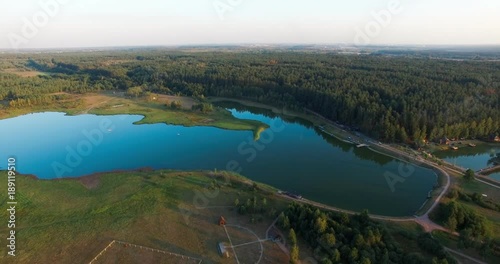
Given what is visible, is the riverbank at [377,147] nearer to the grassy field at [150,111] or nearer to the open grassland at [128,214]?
the grassy field at [150,111]

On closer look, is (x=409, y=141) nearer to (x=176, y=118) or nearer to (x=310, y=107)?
(x=310, y=107)

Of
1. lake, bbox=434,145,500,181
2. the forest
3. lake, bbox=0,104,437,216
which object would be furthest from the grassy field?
lake, bbox=434,145,500,181

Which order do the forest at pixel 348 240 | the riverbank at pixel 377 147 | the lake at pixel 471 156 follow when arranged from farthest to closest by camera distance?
the lake at pixel 471 156, the riverbank at pixel 377 147, the forest at pixel 348 240

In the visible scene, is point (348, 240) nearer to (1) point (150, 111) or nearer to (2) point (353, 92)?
(2) point (353, 92)

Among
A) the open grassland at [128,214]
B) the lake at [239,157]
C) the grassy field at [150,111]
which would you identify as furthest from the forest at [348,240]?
the grassy field at [150,111]

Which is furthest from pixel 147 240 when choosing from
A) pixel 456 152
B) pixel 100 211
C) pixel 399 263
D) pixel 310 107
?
pixel 310 107

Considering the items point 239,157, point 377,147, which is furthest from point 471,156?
point 239,157

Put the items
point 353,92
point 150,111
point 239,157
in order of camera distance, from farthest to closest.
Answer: point 150,111 < point 353,92 < point 239,157
